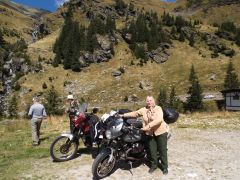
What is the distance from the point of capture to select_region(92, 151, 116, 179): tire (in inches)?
374

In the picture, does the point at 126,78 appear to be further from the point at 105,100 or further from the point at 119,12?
the point at 119,12

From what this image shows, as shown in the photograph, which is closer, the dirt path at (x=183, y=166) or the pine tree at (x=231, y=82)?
the dirt path at (x=183, y=166)

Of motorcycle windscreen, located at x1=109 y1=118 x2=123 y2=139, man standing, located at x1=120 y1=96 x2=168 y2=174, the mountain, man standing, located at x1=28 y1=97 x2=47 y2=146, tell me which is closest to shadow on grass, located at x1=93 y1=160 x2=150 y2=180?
man standing, located at x1=120 y1=96 x2=168 y2=174

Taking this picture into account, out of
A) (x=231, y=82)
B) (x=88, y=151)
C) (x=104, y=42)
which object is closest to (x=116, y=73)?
(x=104, y=42)

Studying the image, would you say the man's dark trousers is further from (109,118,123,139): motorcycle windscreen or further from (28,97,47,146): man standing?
(28,97,47,146): man standing

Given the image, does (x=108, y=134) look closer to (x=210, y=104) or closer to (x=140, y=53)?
A: (x=210, y=104)

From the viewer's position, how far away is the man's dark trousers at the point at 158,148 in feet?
33.3

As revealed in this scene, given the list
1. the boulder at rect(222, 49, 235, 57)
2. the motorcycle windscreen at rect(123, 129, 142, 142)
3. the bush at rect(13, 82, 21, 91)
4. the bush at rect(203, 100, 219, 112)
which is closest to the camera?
the motorcycle windscreen at rect(123, 129, 142, 142)

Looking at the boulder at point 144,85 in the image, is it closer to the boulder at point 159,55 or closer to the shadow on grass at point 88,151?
the boulder at point 159,55

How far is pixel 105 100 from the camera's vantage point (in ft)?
326

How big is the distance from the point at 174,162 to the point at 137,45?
11807 cm

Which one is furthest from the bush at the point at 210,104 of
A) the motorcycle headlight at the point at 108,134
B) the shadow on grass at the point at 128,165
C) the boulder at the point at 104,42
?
the motorcycle headlight at the point at 108,134

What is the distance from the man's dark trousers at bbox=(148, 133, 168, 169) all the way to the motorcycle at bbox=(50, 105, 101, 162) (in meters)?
1.66

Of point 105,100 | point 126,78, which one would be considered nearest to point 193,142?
point 105,100
